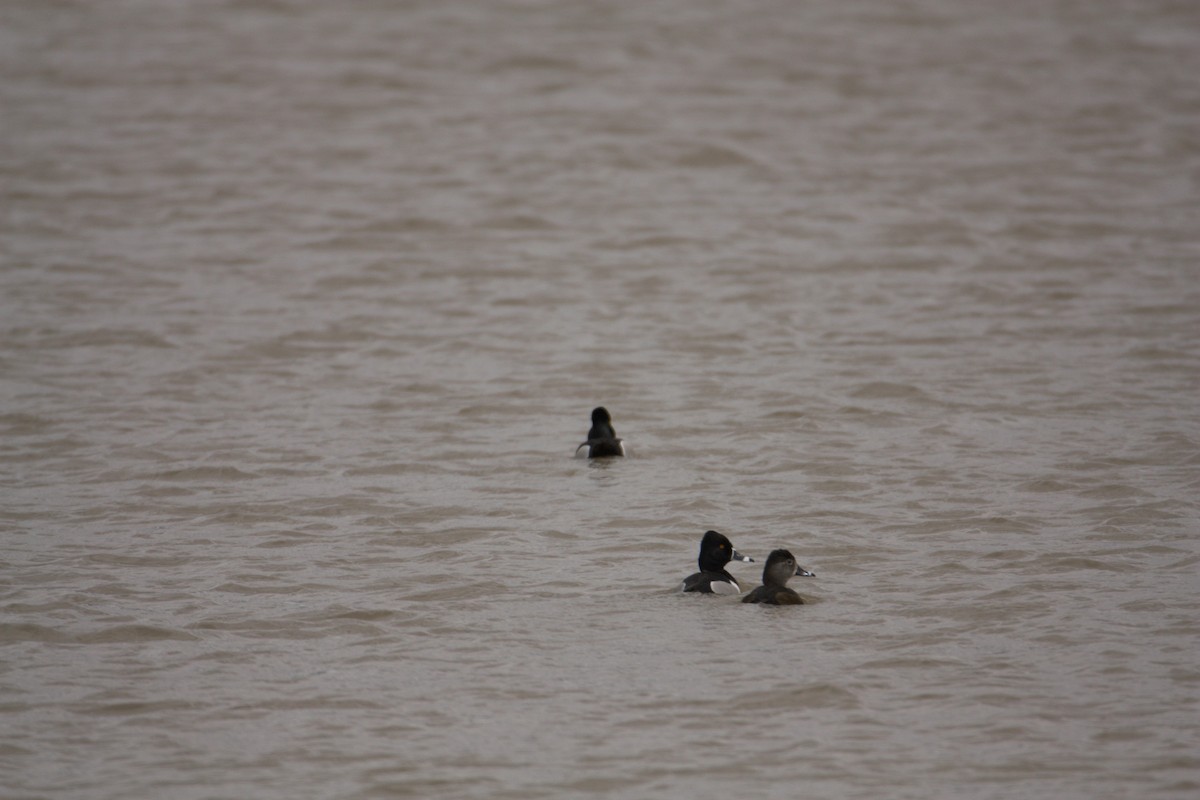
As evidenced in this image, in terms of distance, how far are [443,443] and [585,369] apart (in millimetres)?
2714

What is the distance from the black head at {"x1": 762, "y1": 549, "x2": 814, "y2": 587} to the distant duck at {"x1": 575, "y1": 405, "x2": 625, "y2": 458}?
129 inches

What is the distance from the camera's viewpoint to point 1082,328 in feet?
52.9

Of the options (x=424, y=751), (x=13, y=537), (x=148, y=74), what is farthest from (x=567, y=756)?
(x=148, y=74)

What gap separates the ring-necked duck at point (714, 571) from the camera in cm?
964

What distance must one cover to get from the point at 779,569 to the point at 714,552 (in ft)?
1.61

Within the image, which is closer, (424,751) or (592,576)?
(424,751)

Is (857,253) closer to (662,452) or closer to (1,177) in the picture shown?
(662,452)

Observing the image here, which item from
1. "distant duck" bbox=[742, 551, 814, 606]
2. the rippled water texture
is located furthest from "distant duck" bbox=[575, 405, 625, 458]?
"distant duck" bbox=[742, 551, 814, 606]

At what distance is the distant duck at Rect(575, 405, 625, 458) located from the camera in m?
12.7

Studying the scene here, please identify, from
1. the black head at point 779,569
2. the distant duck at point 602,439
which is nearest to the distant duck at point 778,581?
the black head at point 779,569

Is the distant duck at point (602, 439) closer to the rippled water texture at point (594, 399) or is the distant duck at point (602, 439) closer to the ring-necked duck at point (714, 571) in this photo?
the rippled water texture at point (594, 399)

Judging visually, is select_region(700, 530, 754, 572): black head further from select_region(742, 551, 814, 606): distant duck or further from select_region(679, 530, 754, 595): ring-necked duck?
select_region(742, 551, 814, 606): distant duck

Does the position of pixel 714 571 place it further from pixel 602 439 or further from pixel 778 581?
pixel 602 439

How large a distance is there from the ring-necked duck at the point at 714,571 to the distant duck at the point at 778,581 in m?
0.21
